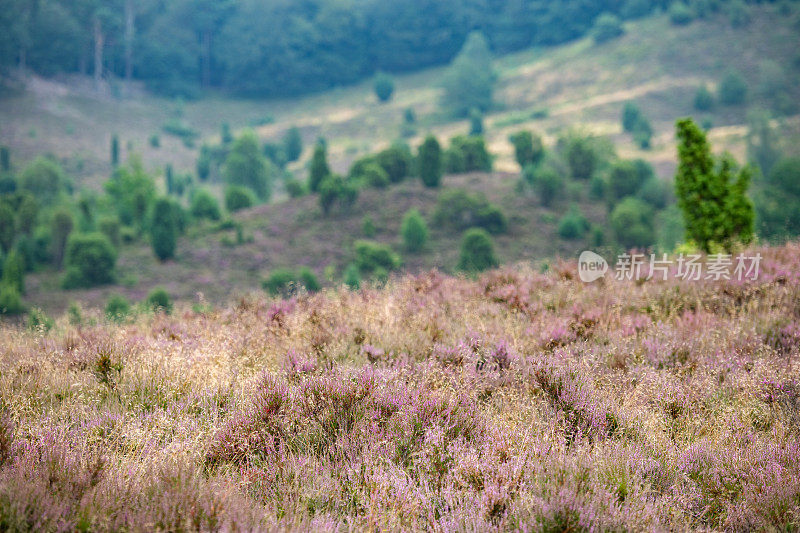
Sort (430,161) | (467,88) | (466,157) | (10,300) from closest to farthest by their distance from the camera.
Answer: (10,300)
(430,161)
(466,157)
(467,88)

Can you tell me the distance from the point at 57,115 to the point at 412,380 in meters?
77.9

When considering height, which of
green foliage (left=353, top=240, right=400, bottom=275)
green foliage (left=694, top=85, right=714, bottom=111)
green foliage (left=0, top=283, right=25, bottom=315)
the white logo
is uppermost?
green foliage (left=694, top=85, right=714, bottom=111)

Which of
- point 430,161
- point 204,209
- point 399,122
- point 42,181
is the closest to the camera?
point 430,161

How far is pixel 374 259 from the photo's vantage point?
2498cm

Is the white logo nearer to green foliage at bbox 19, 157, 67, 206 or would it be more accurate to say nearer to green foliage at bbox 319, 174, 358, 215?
green foliage at bbox 319, 174, 358, 215

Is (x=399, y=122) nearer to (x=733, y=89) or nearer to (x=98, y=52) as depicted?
(x=733, y=89)

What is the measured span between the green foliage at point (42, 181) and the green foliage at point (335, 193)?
24159mm

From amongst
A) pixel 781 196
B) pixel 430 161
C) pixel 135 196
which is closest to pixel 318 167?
pixel 430 161

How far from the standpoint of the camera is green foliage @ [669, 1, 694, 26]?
74.5 m

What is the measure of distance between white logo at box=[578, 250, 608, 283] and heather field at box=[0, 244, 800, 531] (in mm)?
1968

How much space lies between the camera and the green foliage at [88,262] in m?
23.9

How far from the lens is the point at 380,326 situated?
4.98 m

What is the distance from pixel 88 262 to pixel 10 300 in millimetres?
3870

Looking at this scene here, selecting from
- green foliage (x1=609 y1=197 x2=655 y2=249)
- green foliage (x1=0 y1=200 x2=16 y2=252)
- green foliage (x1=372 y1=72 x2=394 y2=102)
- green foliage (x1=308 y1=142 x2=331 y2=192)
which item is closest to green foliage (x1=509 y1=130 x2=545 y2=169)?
green foliage (x1=609 y1=197 x2=655 y2=249)
